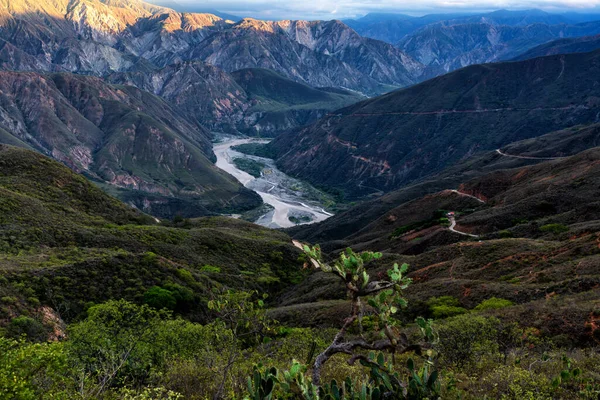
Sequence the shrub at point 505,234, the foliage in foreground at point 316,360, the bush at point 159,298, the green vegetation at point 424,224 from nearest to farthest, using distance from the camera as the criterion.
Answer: the foliage in foreground at point 316,360, the bush at point 159,298, the shrub at point 505,234, the green vegetation at point 424,224

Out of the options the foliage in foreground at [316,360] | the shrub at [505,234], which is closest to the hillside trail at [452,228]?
the shrub at [505,234]

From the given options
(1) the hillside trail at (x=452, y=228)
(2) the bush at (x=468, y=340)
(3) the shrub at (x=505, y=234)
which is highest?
(2) the bush at (x=468, y=340)

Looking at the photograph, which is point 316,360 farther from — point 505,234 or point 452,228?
point 452,228

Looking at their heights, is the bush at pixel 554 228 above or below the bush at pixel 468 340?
below

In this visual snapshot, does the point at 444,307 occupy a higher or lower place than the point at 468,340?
lower

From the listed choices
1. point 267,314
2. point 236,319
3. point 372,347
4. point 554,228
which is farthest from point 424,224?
point 372,347

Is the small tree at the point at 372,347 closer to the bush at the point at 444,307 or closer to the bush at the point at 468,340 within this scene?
the bush at the point at 468,340
